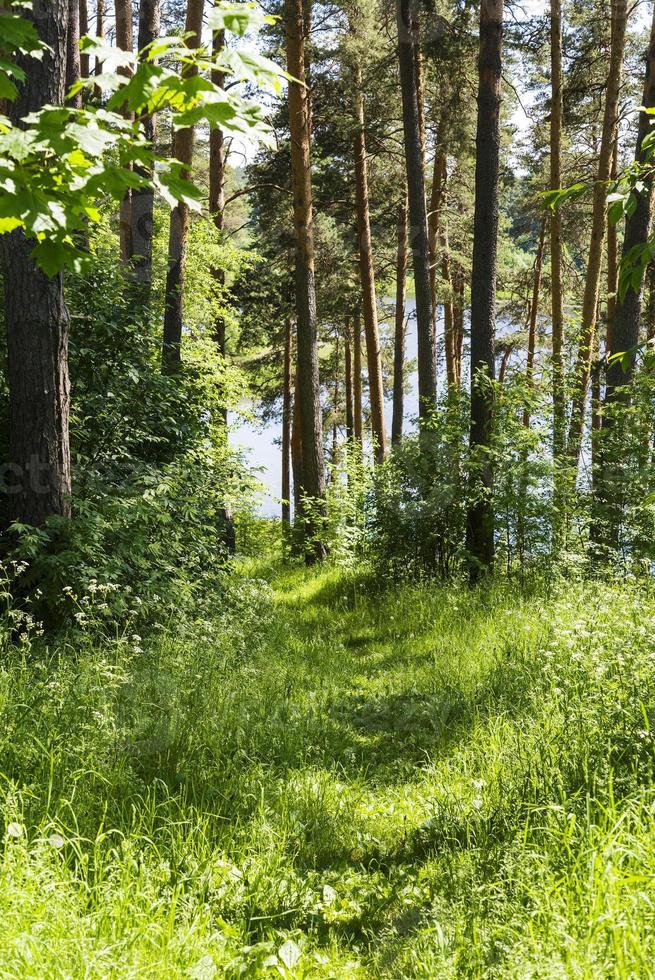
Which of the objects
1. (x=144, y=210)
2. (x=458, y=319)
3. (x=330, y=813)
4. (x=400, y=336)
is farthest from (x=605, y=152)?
(x=330, y=813)

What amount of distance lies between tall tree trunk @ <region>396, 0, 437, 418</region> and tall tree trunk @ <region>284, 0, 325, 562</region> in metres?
1.79

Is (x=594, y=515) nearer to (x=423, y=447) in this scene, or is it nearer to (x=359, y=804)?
(x=423, y=447)

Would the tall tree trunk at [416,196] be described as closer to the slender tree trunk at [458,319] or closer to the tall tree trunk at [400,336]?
the tall tree trunk at [400,336]

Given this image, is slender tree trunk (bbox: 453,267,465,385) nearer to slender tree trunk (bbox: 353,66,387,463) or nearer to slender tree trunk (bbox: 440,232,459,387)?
slender tree trunk (bbox: 440,232,459,387)

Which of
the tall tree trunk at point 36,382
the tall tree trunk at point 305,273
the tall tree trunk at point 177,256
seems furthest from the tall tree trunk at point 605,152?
the tall tree trunk at point 36,382

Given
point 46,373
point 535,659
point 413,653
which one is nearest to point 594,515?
point 413,653

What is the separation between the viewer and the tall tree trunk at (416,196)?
1109 cm

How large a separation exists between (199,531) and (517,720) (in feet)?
14.8

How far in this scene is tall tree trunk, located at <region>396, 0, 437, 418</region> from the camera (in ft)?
36.4

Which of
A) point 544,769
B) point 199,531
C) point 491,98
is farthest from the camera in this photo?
point 491,98

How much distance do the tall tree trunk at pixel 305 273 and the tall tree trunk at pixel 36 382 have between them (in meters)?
6.56

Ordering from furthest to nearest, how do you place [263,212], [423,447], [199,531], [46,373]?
1. [263,212]
2. [423,447]
3. [199,531]
4. [46,373]

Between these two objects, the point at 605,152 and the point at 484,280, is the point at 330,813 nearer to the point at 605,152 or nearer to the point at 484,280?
the point at 484,280

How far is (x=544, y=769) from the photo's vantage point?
142 inches
